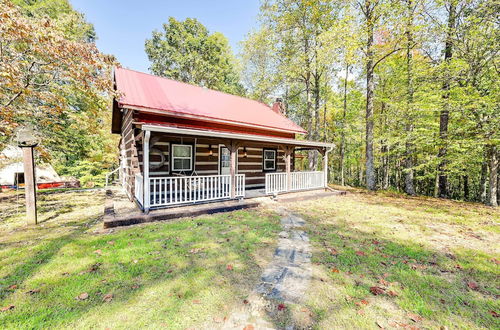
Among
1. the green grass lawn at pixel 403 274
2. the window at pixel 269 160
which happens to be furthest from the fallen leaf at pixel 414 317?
the window at pixel 269 160

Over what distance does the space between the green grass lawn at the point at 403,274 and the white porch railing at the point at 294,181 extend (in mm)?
3146

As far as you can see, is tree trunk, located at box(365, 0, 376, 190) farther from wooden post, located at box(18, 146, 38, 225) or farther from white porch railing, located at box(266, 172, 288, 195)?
wooden post, located at box(18, 146, 38, 225)

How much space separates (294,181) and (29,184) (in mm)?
9164

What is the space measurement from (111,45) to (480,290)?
72.4 feet

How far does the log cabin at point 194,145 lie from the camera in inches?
272

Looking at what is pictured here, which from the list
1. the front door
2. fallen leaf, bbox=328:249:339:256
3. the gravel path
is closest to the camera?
the gravel path

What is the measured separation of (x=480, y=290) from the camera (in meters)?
2.96

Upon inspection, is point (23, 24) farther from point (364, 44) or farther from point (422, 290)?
point (364, 44)

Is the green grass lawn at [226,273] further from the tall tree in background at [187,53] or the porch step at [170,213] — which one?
the tall tree in background at [187,53]

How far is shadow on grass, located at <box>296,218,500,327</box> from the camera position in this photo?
2.57 metres

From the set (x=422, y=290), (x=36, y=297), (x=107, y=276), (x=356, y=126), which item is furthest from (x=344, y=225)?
(x=356, y=126)

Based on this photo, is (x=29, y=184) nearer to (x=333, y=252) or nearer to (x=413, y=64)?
(x=333, y=252)

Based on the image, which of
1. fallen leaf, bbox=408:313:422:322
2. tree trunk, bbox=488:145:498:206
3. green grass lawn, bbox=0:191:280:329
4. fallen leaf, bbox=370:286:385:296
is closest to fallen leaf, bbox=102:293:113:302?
green grass lawn, bbox=0:191:280:329

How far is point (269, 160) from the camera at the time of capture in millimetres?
12273
